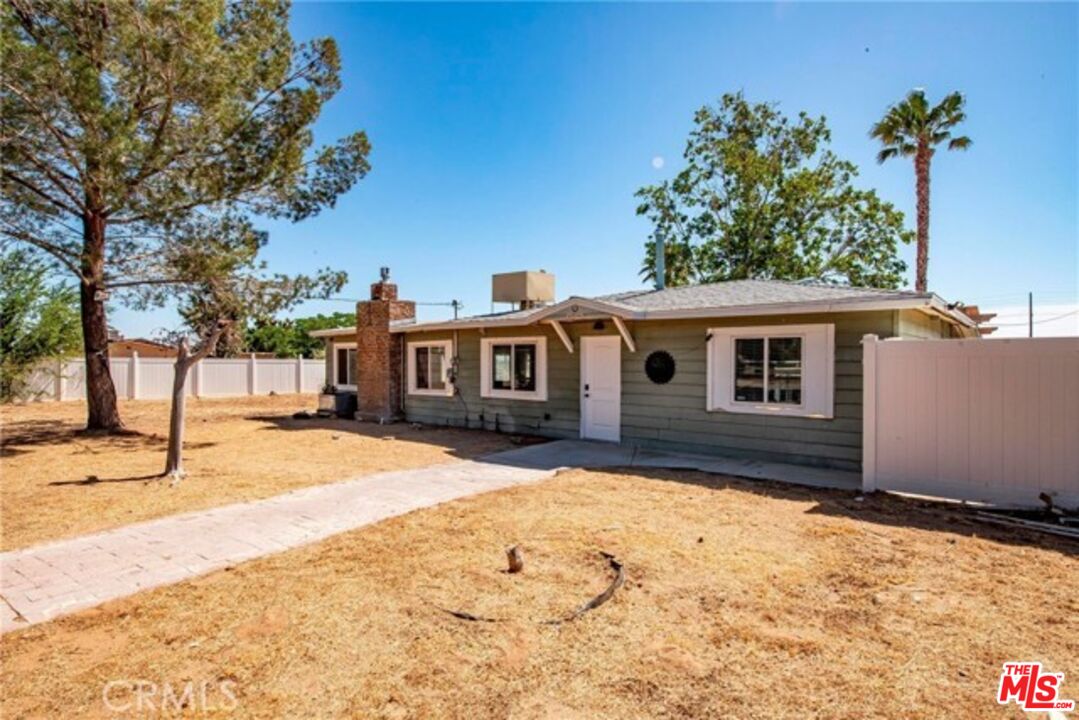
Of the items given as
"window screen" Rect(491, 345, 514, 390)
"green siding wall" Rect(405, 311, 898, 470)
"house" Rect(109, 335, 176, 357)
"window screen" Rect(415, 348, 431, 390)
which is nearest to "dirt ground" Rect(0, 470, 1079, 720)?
"green siding wall" Rect(405, 311, 898, 470)

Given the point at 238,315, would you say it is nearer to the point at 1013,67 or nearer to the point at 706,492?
the point at 706,492

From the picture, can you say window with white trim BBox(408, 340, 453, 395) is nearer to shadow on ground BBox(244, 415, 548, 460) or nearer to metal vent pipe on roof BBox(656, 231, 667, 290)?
shadow on ground BBox(244, 415, 548, 460)

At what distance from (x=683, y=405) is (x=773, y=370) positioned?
61.4 inches

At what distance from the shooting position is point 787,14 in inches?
397

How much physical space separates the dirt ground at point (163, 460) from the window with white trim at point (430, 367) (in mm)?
1180

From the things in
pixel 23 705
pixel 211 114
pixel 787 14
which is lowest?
pixel 23 705

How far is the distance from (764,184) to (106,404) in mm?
23028

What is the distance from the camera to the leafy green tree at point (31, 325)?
50.5ft

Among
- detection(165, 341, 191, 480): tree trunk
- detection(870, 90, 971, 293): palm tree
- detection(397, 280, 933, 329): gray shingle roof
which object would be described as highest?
detection(870, 90, 971, 293): palm tree

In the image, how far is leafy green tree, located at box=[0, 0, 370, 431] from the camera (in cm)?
820

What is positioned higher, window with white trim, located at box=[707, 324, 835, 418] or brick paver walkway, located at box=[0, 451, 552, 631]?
window with white trim, located at box=[707, 324, 835, 418]

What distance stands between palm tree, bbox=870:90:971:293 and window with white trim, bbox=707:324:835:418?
13866 millimetres

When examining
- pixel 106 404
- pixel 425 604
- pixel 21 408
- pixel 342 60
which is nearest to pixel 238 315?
pixel 106 404

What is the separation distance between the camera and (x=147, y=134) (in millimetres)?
9070
